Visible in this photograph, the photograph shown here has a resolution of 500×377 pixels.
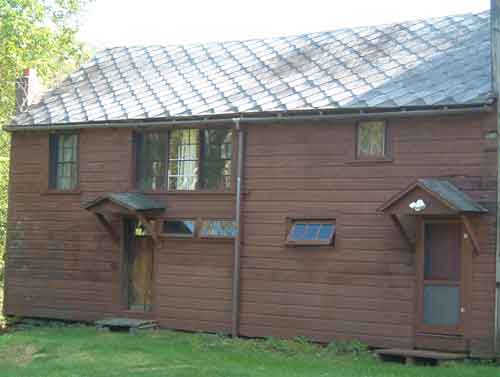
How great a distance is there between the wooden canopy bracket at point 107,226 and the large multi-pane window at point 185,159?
105 centimetres

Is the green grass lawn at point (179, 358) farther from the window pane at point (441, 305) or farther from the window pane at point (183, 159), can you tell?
the window pane at point (183, 159)

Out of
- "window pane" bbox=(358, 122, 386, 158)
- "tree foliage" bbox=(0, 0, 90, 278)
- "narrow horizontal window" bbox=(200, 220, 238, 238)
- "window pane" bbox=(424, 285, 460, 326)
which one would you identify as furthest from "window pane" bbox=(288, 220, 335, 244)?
"tree foliage" bbox=(0, 0, 90, 278)

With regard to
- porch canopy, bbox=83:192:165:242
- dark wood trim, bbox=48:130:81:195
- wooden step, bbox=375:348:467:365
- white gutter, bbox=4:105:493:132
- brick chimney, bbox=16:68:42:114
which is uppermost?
brick chimney, bbox=16:68:42:114

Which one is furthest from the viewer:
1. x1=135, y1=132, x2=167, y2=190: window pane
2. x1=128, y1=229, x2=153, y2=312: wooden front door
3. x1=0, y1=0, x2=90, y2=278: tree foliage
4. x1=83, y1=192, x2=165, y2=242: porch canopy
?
x1=0, y1=0, x2=90, y2=278: tree foliage

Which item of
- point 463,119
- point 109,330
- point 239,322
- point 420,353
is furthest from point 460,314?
point 109,330

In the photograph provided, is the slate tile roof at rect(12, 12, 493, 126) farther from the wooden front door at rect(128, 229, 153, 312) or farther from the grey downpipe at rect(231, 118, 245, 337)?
the wooden front door at rect(128, 229, 153, 312)

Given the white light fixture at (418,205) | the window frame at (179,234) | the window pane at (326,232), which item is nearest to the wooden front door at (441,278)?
the white light fixture at (418,205)

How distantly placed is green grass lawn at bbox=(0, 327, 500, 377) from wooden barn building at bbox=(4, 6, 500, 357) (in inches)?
32.4

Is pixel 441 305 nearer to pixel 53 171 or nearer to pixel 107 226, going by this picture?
pixel 107 226

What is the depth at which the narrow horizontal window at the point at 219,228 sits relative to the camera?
17.5 m

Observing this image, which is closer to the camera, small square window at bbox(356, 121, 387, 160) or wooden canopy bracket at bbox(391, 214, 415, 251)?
wooden canopy bracket at bbox(391, 214, 415, 251)

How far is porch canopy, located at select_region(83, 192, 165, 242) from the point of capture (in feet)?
58.5

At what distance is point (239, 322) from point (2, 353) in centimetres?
464

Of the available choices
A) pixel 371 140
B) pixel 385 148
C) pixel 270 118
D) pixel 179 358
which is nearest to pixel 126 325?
pixel 179 358
